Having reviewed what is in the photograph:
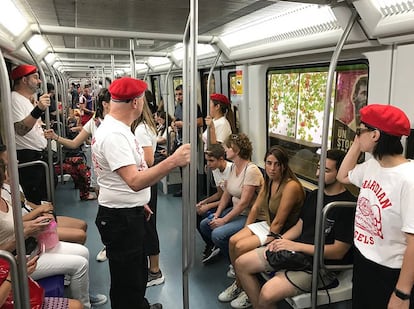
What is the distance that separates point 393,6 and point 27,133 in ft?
10.6

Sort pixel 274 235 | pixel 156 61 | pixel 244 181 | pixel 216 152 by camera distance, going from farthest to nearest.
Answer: pixel 156 61
pixel 216 152
pixel 244 181
pixel 274 235

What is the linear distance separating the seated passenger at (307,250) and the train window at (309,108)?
2.13 feet

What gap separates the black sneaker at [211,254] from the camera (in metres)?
3.78

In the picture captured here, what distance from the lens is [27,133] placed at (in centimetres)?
355

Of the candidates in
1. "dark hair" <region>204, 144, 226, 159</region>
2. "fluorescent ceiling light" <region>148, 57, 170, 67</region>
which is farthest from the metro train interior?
"fluorescent ceiling light" <region>148, 57, 170, 67</region>

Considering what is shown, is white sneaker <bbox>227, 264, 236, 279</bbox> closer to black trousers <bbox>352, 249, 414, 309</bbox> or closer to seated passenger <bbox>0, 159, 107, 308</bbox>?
seated passenger <bbox>0, 159, 107, 308</bbox>

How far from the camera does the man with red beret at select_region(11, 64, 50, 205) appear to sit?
11.3ft

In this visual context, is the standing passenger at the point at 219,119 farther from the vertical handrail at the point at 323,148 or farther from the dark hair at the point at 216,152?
the vertical handrail at the point at 323,148

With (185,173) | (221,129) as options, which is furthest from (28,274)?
(221,129)

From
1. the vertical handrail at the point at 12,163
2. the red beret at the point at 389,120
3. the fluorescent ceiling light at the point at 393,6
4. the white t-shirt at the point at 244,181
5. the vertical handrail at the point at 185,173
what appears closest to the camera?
the vertical handrail at the point at 12,163

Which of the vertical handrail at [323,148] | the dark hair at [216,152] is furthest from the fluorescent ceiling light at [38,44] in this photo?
the vertical handrail at [323,148]

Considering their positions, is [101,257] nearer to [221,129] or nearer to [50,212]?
[50,212]

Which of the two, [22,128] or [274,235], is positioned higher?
[22,128]

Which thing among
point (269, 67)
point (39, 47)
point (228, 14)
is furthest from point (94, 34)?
point (39, 47)
